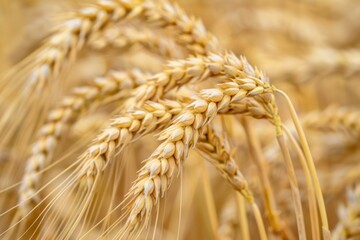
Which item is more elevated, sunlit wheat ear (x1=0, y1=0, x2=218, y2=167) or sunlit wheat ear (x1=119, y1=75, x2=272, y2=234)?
sunlit wheat ear (x1=0, y1=0, x2=218, y2=167)

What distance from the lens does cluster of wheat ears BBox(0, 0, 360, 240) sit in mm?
871

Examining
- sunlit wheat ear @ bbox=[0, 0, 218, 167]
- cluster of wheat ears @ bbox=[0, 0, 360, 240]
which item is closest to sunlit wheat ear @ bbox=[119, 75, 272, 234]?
cluster of wheat ears @ bbox=[0, 0, 360, 240]

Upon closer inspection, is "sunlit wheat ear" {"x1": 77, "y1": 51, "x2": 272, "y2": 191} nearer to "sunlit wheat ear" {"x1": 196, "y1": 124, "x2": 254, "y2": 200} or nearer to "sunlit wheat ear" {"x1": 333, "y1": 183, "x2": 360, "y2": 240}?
"sunlit wheat ear" {"x1": 196, "y1": 124, "x2": 254, "y2": 200}

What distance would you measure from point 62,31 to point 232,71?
0.49m

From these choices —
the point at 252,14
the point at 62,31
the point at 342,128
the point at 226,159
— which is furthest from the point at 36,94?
the point at 252,14

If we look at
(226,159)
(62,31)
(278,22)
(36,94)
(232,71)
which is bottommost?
(226,159)

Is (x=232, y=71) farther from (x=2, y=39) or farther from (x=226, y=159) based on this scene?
(x=2, y=39)

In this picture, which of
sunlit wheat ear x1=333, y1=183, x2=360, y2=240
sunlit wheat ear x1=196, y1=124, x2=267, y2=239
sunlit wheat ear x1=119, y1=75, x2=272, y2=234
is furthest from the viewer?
sunlit wheat ear x1=333, y1=183, x2=360, y2=240

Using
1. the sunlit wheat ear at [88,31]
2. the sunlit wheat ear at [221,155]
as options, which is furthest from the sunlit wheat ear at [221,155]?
the sunlit wheat ear at [88,31]

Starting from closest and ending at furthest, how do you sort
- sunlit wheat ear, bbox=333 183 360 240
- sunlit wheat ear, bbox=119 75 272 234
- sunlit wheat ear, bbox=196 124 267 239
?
sunlit wheat ear, bbox=119 75 272 234, sunlit wheat ear, bbox=196 124 267 239, sunlit wheat ear, bbox=333 183 360 240

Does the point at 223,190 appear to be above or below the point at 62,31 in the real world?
below

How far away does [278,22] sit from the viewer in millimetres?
2549

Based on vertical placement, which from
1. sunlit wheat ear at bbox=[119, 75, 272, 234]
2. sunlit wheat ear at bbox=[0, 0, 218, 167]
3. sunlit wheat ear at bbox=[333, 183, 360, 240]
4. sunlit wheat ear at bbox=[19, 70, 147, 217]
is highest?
sunlit wheat ear at bbox=[0, 0, 218, 167]

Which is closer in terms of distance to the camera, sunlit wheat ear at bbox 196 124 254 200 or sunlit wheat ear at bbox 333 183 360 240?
sunlit wheat ear at bbox 196 124 254 200
